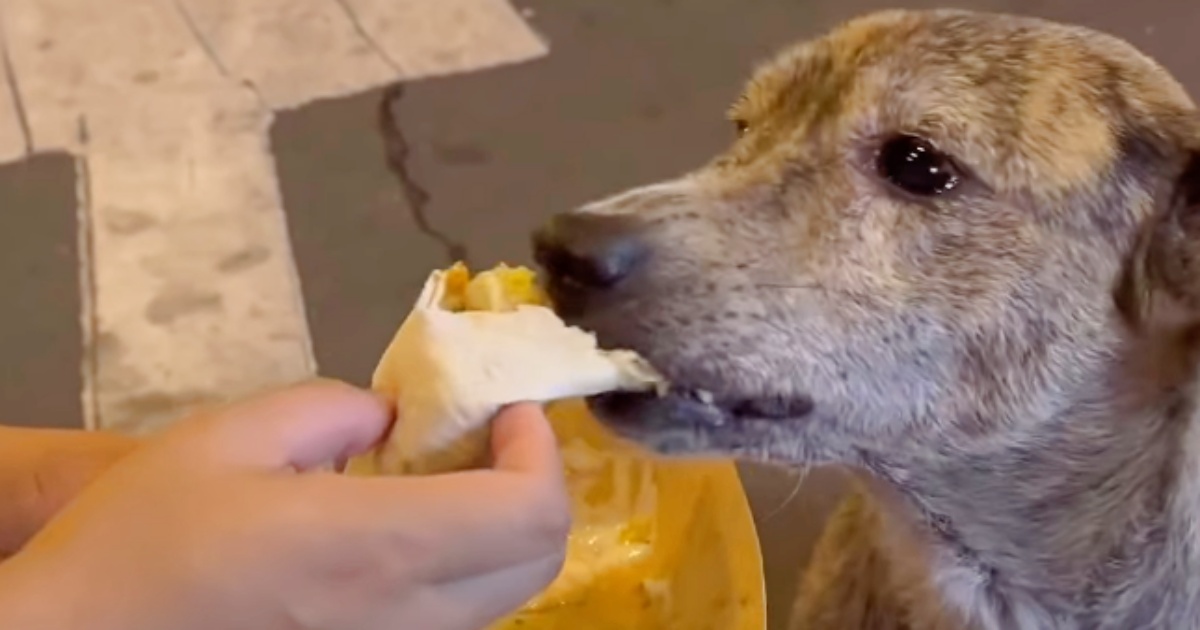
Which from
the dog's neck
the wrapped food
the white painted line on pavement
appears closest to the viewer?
the wrapped food

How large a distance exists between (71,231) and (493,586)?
1.76 metres

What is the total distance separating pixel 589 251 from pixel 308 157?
1.58 meters

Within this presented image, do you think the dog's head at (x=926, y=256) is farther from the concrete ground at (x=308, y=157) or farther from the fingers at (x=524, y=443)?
the concrete ground at (x=308, y=157)

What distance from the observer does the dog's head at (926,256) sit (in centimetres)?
121

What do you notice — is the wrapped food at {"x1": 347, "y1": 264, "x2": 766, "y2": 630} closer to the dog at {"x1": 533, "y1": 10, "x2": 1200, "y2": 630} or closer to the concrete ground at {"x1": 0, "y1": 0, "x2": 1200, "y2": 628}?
the dog at {"x1": 533, "y1": 10, "x2": 1200, "y2": 630}

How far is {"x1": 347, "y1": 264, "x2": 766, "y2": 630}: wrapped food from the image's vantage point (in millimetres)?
1026

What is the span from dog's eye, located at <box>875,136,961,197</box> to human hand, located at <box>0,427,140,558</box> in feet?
1.98

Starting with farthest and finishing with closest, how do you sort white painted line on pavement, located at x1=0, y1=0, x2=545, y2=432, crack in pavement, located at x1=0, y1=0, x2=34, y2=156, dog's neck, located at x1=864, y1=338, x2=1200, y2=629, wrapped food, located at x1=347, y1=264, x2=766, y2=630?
crack in pavement, located at x1=0, y1=0, x2=34, y2=156 → white painted line on pavement, located at x1=0, y1=0, x2=545, y2=432 → dog's neck, located at x1=864, y1=338, x2=1200, y2=629 → wrapped food, located at x1=347, y1=264, x2=766, y2=630

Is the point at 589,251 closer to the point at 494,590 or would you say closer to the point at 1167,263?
the point at 494,590

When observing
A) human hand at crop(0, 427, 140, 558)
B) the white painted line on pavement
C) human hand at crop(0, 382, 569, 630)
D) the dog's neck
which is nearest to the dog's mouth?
the dog's neck

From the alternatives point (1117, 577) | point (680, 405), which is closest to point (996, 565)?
point (1117, 577)

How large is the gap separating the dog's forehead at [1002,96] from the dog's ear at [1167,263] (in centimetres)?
5

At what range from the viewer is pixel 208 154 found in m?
2.66

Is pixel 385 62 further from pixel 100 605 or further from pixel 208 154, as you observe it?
pixel 100 605
